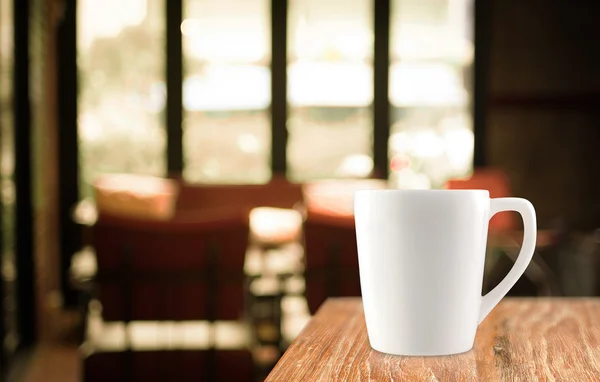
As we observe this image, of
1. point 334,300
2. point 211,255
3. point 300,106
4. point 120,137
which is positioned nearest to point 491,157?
point 300,106

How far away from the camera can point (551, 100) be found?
6.20 meters

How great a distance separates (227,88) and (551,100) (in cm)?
279

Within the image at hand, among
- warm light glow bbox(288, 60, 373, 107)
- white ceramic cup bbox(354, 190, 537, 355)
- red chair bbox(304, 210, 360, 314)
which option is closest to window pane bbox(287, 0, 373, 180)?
warm light glow bbox(288, 60, 373, 107)

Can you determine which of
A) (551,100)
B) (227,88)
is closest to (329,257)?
(227,88)

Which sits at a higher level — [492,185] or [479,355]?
[479,355]

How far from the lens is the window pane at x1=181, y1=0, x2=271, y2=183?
6164mm

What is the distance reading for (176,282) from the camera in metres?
2.02

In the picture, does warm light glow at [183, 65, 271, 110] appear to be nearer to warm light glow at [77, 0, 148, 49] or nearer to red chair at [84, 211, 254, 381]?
warm light glow at [77, 0, 148, 49]

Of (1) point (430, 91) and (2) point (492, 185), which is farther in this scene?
(1) point (430, 91)

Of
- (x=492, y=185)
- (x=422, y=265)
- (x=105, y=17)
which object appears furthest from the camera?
(x=105, y=17)

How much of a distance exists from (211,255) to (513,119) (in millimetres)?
4775

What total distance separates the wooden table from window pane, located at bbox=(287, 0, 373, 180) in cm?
565

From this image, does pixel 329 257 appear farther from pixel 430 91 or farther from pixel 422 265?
pixel 430 91

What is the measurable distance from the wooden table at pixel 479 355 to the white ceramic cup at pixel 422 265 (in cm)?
1
